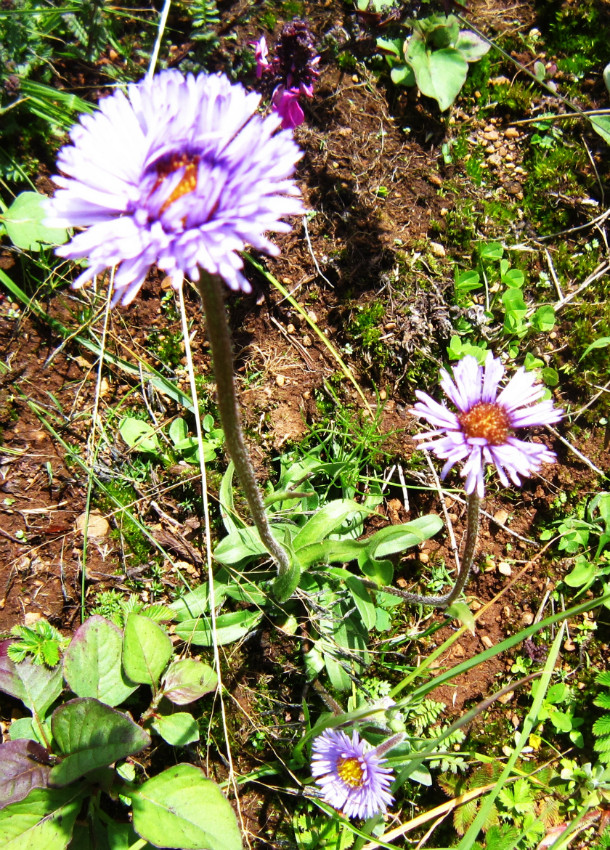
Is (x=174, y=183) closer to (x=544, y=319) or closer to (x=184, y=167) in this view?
(x=184, y=167)

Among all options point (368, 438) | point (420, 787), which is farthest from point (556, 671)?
point (368, 438)

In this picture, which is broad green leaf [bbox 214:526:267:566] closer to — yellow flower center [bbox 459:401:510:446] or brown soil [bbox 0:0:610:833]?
brown soil [bbox 0:0:610:833]

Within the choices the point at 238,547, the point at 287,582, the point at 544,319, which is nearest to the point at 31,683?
the point at 238,547

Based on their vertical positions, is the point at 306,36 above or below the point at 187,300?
above

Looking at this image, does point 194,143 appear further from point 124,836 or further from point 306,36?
point 124,836

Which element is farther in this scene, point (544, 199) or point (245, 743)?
point (544, 199)

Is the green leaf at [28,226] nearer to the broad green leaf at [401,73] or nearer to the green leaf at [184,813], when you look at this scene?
the broad green leaf at [401,73]

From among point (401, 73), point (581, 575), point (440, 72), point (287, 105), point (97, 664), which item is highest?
point (440, 72)
